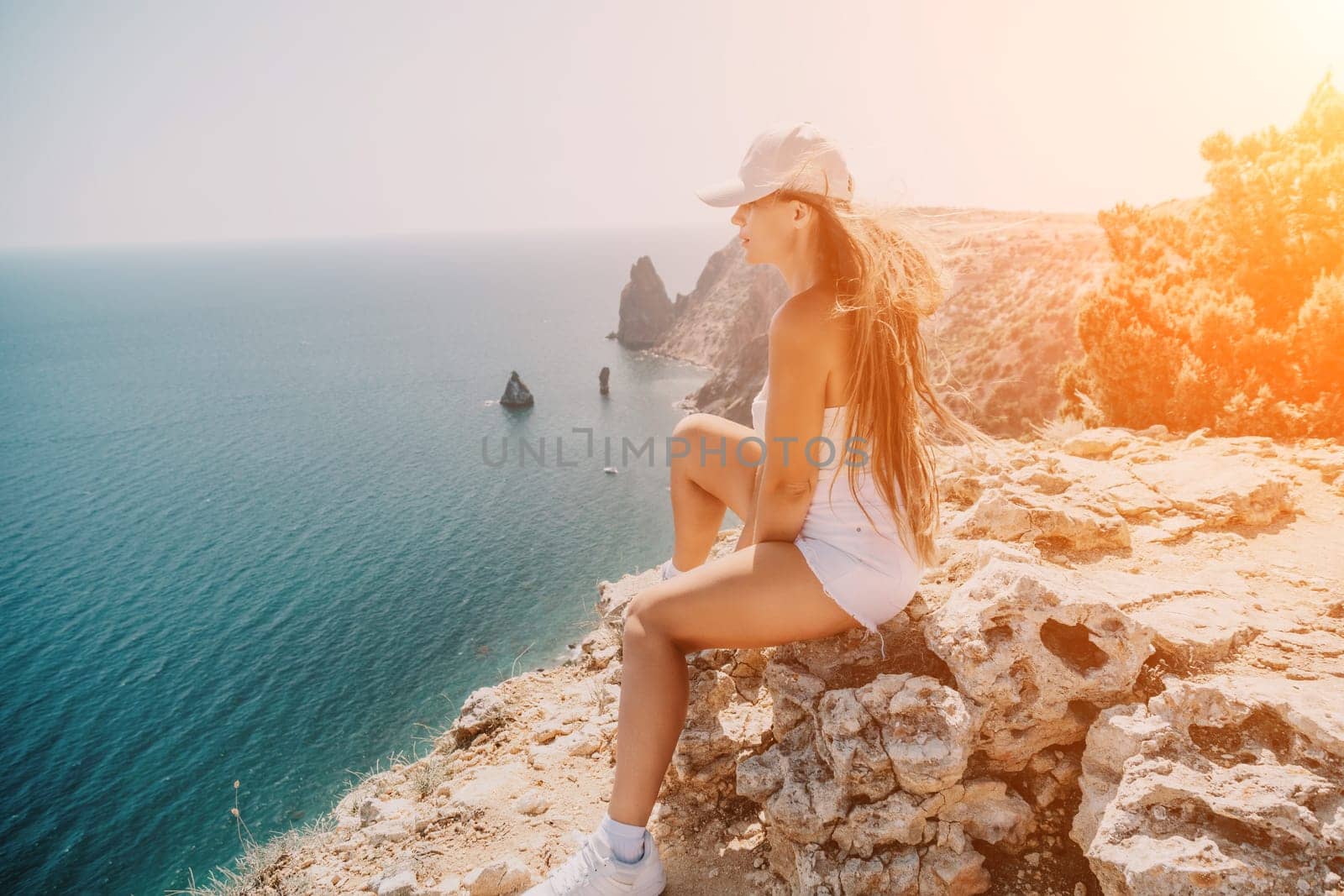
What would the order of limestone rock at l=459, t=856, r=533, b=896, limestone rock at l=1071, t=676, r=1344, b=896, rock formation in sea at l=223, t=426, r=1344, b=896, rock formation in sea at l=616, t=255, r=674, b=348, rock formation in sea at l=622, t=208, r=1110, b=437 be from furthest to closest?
rock formation in sea at l=616, t=255, r=674, b=348, rock formation in sea at l=622, t=208, r=1110, b=437, limestone rock at l=459, t=856, r=533, b=896, rock formation in sea at l=223, t=426, r=1344, b=896, limestone rock at l=1071, t=676, r=1344, b=896

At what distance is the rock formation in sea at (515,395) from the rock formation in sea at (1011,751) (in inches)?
2548

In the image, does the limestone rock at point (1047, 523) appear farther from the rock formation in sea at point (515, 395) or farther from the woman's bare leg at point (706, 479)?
the rock formation in sea at point (515, 395)

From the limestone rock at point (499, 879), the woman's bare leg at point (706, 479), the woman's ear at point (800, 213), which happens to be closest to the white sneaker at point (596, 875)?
the limestone rock at point (499, 879)

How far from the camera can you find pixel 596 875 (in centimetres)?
270

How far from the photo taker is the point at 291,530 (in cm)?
4044

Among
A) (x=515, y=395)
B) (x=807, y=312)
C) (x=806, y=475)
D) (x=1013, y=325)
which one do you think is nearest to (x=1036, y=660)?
(x=806, y=475)

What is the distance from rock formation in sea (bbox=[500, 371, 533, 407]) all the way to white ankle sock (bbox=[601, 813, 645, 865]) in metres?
67.1

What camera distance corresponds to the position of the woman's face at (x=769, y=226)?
9.27 ft

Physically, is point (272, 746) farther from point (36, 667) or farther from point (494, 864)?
point (494, 864)

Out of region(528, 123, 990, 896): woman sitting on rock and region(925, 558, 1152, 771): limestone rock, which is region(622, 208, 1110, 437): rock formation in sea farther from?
region(528, 123, 990, 896): woman sitting on rock

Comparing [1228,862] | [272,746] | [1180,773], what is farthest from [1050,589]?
[272,746]

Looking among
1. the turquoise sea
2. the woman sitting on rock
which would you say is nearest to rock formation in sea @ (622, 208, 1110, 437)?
the turquoise sea

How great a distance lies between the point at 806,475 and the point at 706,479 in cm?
101

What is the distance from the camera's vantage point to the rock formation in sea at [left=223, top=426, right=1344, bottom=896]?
224 centimetres
